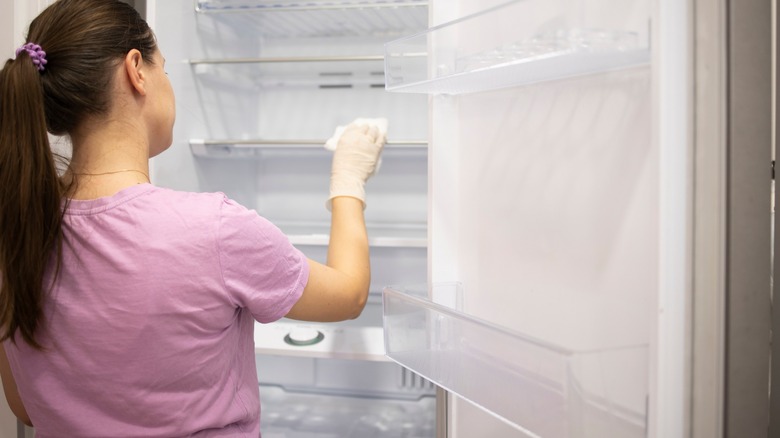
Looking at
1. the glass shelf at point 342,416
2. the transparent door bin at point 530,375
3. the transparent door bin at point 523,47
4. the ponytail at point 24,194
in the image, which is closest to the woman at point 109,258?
the ponytail at point 24,194

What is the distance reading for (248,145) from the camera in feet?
4.28

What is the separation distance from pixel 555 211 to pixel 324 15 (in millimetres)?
847

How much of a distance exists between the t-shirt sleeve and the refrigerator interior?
53 cm

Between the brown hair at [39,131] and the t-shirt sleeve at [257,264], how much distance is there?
21cm

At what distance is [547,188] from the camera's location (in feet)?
2.70

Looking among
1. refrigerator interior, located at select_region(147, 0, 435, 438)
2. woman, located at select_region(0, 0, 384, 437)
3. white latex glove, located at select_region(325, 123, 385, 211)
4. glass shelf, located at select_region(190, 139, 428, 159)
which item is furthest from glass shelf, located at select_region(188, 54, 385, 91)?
woman, located at select_region(0, 0, 384, 437)

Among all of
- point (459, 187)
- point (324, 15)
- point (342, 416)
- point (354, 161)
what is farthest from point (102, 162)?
point (342, 416)

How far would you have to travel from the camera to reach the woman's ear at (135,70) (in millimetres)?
761

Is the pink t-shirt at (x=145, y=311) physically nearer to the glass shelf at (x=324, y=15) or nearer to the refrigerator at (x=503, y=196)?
the refrigerator at (x=503, y=196)

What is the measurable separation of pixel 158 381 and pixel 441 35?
0.64 m

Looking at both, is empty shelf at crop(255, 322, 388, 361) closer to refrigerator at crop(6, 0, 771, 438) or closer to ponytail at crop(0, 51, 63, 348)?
refrigerator at crop(6, 0, 771, 438)

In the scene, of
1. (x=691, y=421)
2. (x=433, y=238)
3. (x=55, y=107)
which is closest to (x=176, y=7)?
(x=55, y=107)

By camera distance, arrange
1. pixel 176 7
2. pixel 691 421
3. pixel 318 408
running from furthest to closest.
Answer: pixel 318 408, pixel 176 7, pixel 691 421

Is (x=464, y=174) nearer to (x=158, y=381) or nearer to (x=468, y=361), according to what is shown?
(x=468, y=361)
